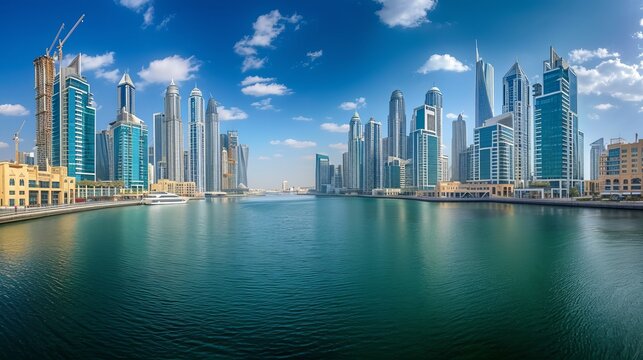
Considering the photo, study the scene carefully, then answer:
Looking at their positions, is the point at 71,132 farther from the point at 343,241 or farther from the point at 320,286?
the point at 320,286

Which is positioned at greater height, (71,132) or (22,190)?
(71,132)

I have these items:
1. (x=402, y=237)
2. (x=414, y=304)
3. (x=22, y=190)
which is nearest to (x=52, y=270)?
(x=414, y=304)

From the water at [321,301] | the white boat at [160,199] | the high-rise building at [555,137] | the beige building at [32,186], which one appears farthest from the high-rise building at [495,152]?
the beige building at [32,186]

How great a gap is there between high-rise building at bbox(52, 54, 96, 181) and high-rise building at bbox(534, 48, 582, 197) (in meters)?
208

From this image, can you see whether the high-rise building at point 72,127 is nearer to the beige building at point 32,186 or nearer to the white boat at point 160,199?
the white boat at point 160,199

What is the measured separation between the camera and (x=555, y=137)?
142375mm

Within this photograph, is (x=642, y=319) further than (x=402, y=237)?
No

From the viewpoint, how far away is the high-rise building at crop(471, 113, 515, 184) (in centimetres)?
16875

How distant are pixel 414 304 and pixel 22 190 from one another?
92430 mm

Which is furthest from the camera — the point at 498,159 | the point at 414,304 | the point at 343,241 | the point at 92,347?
the point at 498,159

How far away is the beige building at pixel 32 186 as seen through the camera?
6738 cm

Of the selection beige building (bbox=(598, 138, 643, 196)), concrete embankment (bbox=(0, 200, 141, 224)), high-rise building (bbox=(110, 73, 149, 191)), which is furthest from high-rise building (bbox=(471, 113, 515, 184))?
high-rise building (bbox=(110, 73, 149, 191))

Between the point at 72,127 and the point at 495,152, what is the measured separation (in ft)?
668

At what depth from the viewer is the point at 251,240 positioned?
120ft
